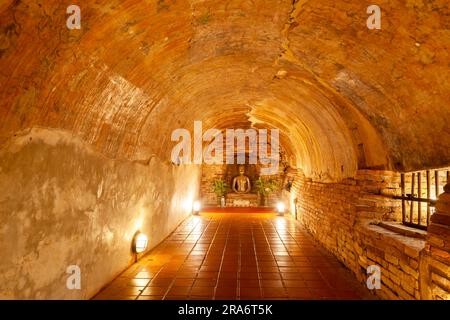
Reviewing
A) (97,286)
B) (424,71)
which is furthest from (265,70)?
(97,286)

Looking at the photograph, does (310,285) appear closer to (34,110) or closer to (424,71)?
(424,71)

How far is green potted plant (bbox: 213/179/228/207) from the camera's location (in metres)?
14.5

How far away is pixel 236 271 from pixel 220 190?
9.48m

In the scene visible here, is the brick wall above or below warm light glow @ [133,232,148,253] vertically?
above

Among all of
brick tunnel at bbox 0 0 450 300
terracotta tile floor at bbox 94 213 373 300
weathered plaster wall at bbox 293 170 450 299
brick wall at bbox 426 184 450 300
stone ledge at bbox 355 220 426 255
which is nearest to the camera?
brick tunnel at bbox 0 0 450 300

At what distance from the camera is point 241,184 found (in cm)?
1503

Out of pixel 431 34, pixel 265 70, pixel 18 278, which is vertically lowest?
pixel 18 278

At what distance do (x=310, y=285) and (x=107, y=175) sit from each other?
3.60 m

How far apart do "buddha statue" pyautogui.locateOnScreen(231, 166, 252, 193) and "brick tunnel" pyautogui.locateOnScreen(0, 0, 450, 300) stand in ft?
24.8

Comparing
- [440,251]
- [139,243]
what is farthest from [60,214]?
[440,251]

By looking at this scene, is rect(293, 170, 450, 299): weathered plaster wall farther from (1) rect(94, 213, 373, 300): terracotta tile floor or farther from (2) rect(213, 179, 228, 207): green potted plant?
(2) rect(213, 179, 228, 207): green potted plant

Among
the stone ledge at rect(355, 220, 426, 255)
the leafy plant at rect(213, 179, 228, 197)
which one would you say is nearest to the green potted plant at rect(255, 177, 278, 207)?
the leafy plant at rect(213, 179, 228, 197)

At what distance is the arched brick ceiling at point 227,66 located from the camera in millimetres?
2428

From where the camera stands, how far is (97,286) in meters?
4.04
